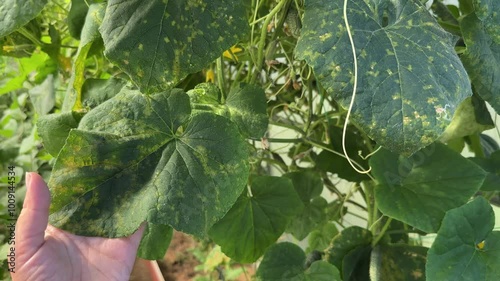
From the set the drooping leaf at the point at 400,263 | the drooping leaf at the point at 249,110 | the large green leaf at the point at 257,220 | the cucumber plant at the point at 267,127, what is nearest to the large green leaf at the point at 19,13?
the cucumber plant at the point at 267,127

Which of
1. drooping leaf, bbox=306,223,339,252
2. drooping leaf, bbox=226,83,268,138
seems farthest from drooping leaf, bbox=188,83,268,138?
drooping leaf, bbox=306,223,339,252

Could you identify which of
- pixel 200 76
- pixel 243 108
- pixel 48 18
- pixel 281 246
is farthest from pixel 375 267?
pixel 48 18

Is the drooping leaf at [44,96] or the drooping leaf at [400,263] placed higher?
the drooping leaf at [44,96]

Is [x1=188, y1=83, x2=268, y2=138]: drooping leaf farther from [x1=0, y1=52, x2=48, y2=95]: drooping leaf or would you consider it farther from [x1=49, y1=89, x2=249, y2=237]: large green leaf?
[x1=0, y1=52, x2=48, y2=95]: drooping leaf

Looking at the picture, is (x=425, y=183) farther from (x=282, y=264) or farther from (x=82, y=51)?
(x=82, y=51)

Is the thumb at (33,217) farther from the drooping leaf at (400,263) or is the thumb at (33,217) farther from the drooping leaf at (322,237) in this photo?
the drooping leaf at (322,237)

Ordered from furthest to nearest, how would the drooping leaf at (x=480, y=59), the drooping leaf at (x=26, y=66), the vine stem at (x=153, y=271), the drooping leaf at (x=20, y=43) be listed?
the vine stem at (x=153, y=271) → the drooping leaf at (x=26, y=66) → the drooping leaf at (x=20, y=43) → the drooping leaf at (x=480, y=59)

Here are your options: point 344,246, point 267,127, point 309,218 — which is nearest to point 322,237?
point 309,218

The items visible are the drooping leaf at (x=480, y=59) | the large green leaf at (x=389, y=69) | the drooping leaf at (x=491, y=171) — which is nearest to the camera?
A: the large green leaf at (x=389, y=69)
